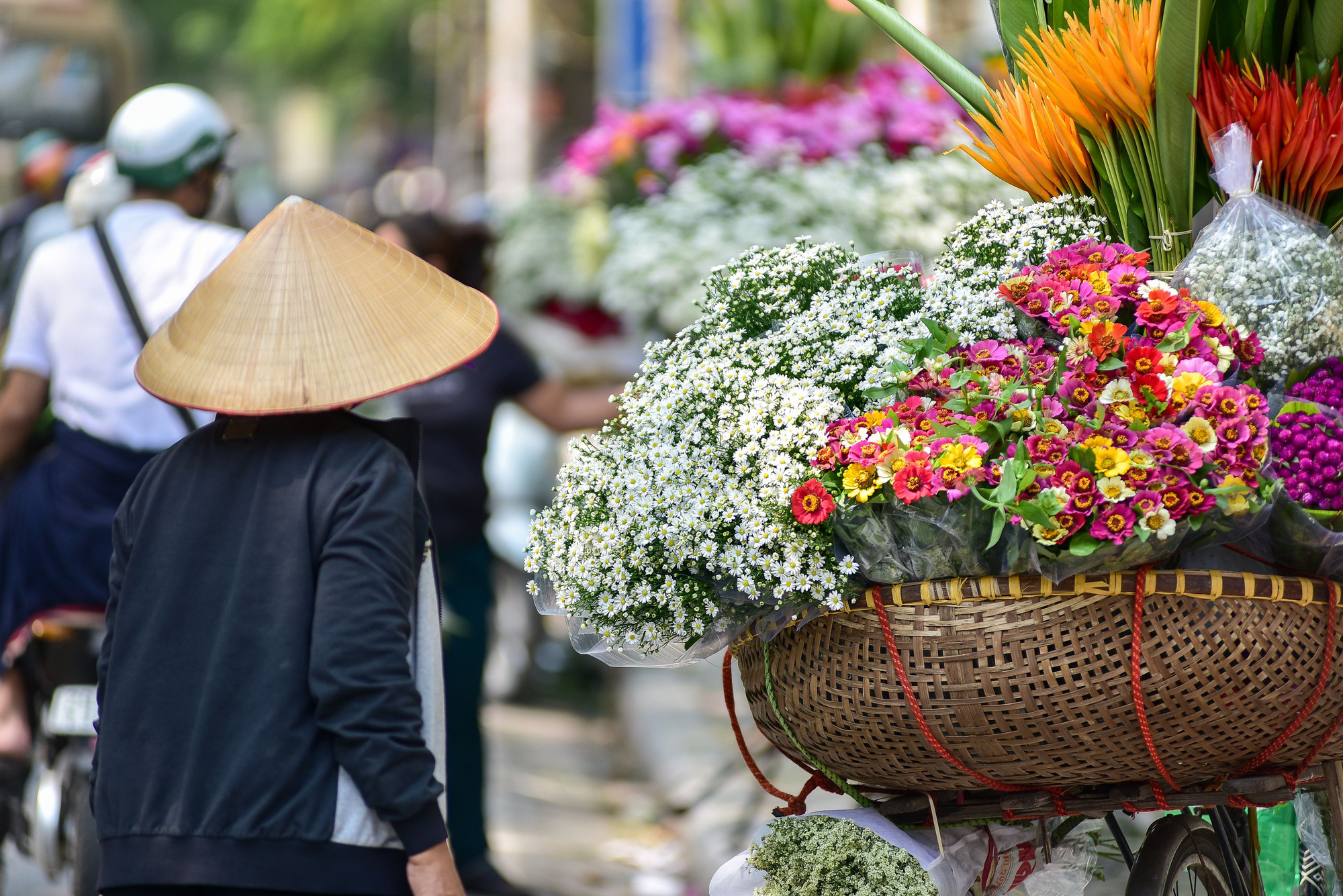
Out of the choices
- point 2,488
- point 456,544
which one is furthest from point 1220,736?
point 2,488

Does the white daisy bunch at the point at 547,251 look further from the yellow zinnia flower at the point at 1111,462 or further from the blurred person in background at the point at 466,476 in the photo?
the yellow zinnia flower at the point at 1111,462

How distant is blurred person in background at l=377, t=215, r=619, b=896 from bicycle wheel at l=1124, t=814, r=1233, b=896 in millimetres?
2403

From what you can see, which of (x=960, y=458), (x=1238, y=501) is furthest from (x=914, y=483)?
(x=1238, y=501)

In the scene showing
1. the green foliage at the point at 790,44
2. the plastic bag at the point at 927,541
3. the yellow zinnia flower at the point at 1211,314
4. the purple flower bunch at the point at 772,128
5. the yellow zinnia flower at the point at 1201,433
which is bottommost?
the plastic bag at the point at 927,541

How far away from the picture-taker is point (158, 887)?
227 cm

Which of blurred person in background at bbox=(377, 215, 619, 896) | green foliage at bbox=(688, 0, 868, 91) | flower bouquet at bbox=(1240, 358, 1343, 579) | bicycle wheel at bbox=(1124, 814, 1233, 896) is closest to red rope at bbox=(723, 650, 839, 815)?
bicycle wheel at bbox=(1124, 814, 1233, 896)

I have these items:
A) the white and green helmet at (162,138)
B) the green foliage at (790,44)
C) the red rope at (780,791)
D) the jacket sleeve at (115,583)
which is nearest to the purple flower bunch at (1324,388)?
the red rope at (780,791)

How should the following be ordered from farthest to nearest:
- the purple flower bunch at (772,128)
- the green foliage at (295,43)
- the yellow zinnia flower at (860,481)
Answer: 1. the green foliage at (295,43)
2. the purple flower bunch at (772,128)
3. the yellow zinnia flower at (860,481)

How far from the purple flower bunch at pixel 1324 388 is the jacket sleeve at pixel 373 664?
4.65 feet

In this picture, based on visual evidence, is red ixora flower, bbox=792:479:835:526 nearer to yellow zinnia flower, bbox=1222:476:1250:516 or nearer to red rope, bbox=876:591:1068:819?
red rope, bbox=876:591:1068:819

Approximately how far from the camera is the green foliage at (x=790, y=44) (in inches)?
233

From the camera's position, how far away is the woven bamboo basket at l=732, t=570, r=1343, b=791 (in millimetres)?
2068

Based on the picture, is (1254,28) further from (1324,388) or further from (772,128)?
(772,128)

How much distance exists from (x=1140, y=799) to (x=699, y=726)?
4.63 metres
